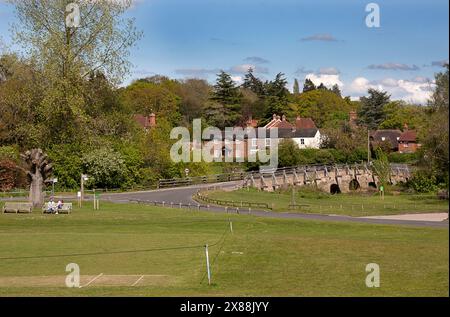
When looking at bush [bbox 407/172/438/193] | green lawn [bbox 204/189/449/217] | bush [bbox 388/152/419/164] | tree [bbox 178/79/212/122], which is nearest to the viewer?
green lawn [bbox 204/189/449/217]

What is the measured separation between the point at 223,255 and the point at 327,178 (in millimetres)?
63884

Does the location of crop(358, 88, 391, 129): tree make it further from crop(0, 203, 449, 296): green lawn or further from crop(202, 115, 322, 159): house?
crop(0, 203, 449, 296): green lawn

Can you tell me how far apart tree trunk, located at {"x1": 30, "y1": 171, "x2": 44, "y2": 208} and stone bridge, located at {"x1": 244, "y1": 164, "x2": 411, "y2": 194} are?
30.1 meters

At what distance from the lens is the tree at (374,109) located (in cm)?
15075

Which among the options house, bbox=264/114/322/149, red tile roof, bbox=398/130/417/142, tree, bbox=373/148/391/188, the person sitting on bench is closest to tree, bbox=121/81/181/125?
house, bbox=264/114/322/149

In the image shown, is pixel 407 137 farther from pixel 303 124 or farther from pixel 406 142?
pixel 303 124

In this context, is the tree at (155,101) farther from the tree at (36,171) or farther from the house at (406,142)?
the tree at (36,171)

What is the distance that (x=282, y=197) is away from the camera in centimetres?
7038

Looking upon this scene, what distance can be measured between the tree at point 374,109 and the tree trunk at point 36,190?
365ft

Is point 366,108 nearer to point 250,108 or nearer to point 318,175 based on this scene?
point 250,108

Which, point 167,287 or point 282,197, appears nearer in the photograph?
point 167,287

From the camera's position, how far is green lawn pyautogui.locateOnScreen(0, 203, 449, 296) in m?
19.8
